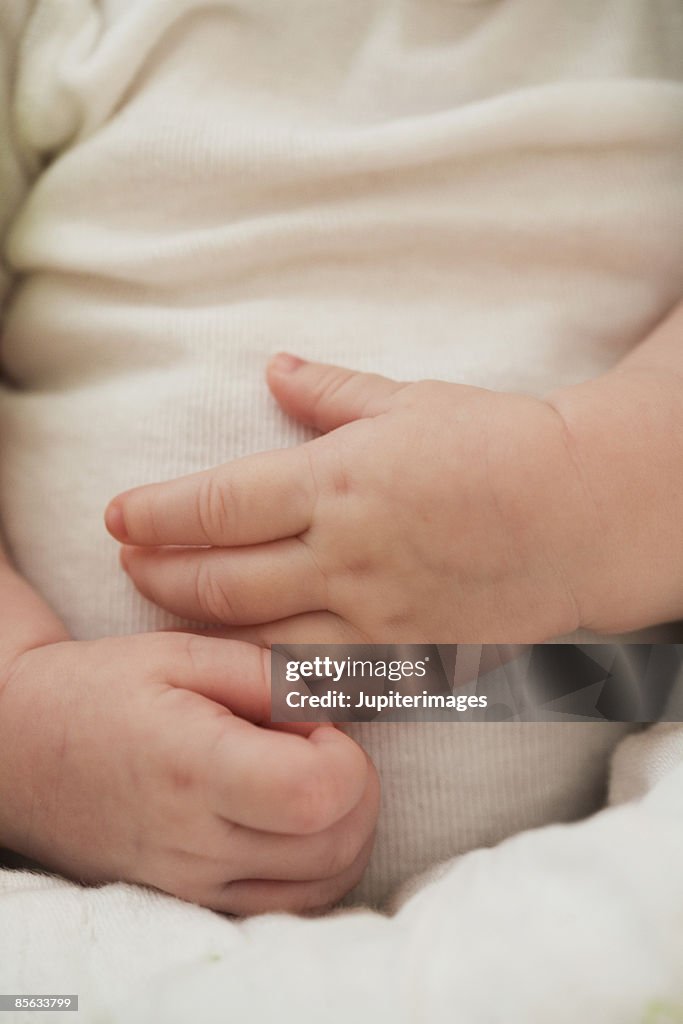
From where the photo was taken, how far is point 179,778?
1.16ft

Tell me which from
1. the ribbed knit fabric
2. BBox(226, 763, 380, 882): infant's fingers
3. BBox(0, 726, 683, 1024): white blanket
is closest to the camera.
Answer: BBox(0, 726, 683, 1024): white blanket

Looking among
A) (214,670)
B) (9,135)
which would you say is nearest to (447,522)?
(214,670)

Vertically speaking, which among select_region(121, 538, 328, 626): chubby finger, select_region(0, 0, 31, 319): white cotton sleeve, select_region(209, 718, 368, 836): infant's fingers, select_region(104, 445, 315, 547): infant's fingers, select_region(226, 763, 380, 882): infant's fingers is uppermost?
select_region(0, 0, 31, 319): white cotton sleeve

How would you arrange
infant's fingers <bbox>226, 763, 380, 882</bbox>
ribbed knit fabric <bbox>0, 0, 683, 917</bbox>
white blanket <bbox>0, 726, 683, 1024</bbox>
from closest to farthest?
white blanket <bbox>0, 726, 683, 1024</bbox> < infant's fingers <bbox>226, 763, 380, 882</bbox> < ribbed knit fabric <bbox>0, 0, 683, 917</bbox>

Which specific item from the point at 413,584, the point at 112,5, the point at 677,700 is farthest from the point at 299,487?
the point at 112,5

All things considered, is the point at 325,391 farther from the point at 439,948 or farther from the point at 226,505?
the point at 439,948

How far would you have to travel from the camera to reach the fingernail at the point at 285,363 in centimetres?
44

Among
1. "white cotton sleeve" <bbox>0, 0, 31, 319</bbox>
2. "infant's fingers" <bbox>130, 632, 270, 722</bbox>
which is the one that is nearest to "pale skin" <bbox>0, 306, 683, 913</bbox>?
"infant's fingers" <bbox>130, 632, 270, 722</bbox>

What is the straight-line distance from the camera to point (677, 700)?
0.40 meters

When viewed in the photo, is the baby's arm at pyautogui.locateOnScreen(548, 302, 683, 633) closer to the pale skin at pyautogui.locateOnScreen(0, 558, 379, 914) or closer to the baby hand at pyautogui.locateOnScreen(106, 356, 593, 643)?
the baby hand at pyautogui.locateOnScreen(106, 356, 593, 643)

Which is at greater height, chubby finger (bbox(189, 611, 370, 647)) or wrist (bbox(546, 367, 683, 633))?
wrist (bbox(546, 367, 683, 633))

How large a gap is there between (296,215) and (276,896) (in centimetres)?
39

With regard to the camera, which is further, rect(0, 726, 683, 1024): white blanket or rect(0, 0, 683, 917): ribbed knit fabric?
rect(0, 0, 683, 917): ribbed knit fabric

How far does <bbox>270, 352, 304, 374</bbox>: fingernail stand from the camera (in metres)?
0.44
